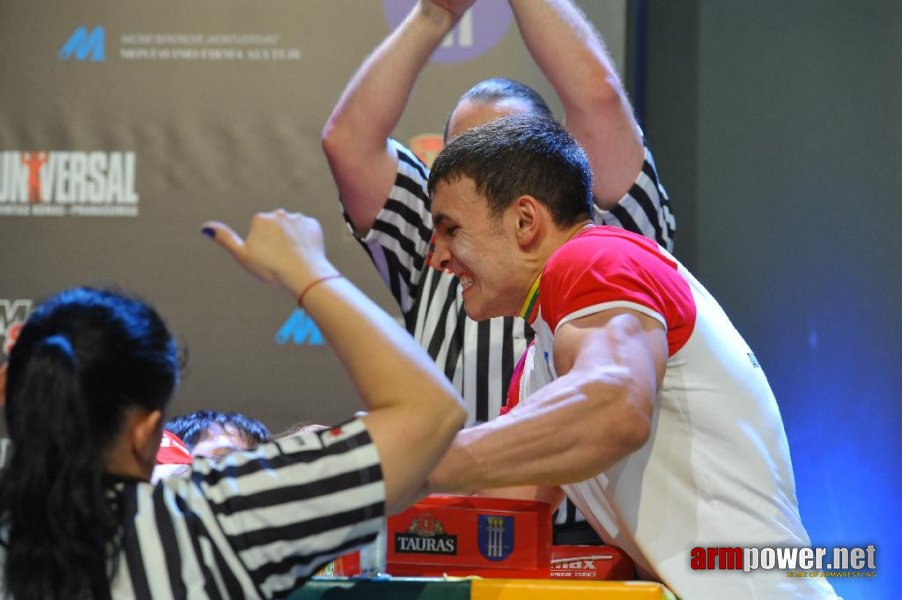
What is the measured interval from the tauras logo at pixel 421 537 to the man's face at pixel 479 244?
47cm

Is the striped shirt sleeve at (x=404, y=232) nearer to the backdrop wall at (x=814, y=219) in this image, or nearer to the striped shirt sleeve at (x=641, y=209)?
the striped shirt sleeve at (x=641, y=209)

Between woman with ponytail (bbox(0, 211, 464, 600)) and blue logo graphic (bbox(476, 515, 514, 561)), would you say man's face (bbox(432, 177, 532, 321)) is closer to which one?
blue logo graphic (bbox(476, 515, 514, 561))

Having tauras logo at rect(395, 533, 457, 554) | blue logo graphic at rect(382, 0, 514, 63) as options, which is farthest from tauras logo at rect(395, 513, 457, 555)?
blue logo graphic at rect(382, 0, 514, 63)

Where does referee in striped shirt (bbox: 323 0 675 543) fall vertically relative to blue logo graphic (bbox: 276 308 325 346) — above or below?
above

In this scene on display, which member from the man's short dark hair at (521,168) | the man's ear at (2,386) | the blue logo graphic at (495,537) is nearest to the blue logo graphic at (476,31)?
the man's short dark hair at (521,168)

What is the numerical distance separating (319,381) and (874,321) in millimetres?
1693

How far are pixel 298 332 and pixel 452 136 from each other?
1.03 metres

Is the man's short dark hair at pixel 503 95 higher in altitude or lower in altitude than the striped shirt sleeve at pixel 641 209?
higher

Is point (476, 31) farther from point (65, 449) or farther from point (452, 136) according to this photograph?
point (65, 449)

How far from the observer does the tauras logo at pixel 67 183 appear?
331 cm

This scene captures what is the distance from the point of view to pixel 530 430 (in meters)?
1.35

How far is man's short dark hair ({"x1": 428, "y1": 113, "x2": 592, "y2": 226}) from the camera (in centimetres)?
177

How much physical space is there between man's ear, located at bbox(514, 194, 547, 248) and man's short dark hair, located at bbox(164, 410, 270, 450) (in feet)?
3.67

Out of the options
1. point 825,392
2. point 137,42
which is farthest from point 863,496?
point 137,42
